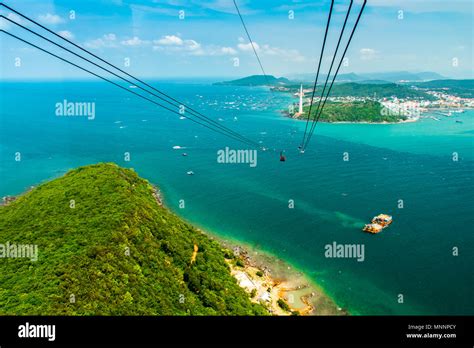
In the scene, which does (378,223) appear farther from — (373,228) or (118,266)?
(118,266)

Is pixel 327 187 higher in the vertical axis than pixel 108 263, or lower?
lower

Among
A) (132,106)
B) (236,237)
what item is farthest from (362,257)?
(132,106)

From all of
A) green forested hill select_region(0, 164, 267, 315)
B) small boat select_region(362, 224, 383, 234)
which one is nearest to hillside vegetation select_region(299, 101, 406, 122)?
small boat select_region(362, 224, 383, 234)

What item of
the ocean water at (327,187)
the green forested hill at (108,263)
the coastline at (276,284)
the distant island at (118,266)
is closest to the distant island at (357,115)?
the ocean water at (327,187)

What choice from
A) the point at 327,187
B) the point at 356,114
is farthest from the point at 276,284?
the point at 356,114

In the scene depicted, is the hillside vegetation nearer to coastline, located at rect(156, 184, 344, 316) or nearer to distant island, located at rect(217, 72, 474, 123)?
distant island, located at rect(217, 72, 474, 123)

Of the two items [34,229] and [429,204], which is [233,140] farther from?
[34,229]
